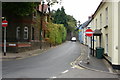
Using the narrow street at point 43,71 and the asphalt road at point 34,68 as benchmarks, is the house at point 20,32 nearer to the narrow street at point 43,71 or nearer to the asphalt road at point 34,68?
the asphalt road at point 34,68

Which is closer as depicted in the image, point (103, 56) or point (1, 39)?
point (103, 56)

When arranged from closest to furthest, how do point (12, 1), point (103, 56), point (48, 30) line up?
1. point (103, 56)
2. point (12, 1)
3. point (48, 30)

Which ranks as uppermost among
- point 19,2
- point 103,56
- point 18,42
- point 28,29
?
point 19,2

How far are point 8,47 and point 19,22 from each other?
4636 millimetres

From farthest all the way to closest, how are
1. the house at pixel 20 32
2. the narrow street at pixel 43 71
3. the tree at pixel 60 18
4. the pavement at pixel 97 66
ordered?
1. the tree at pixel 60 18
2. the house at pixel 20 32
3. the pavement at pixel 97 66
4. the narrow street at pixel 43 71

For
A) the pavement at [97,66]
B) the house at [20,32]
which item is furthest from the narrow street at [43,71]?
the house at [20,32]

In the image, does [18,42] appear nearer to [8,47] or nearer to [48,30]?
[8,47]

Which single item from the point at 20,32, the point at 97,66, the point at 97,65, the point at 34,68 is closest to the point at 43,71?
the point at 34,68

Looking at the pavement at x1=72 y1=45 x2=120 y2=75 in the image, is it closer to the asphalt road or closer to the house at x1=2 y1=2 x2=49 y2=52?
the asphalt road

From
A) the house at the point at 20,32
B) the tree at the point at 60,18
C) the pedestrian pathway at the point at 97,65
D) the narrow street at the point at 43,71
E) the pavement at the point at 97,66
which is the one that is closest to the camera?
the narrow street at the point at 43,71

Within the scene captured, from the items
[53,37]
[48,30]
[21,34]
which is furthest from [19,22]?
[53,37]

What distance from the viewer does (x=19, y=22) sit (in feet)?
82.7

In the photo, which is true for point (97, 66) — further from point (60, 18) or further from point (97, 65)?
point (60, 18)

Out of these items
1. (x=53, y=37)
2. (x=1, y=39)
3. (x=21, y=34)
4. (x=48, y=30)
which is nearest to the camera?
(x=1, y=39)
